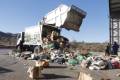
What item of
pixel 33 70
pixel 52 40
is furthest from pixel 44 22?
pixel 33 70

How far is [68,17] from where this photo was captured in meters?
27.9

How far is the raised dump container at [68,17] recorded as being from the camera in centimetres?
2770

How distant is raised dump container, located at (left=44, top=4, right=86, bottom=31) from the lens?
1090 inches

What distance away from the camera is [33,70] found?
41.2ft

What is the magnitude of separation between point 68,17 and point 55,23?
231 cm

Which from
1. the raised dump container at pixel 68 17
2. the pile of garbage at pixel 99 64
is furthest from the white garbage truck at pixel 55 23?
the pile of garbage at pixel 99 64

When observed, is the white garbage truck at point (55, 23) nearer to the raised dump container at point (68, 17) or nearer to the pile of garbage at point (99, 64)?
the raised dump container at point (68, 17)

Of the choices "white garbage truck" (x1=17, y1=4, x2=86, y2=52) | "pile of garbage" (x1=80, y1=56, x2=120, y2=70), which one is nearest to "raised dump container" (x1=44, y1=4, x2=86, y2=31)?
"white garbage truck" (x1=17, y1=4, x2=86, y2=52)

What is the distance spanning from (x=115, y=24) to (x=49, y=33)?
5.79 m

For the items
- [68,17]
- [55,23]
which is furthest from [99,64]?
[55,23]

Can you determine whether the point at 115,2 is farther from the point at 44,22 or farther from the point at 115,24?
the point at 44,22

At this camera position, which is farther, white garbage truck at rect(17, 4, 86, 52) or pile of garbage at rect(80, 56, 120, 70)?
white garbage truck at rect(17, 4, 86, 52)

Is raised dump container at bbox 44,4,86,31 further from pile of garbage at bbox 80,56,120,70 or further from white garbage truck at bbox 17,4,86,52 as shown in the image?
pile of garbage at bbox 80,56,120,70

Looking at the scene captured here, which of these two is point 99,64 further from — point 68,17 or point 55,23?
point 55,23
